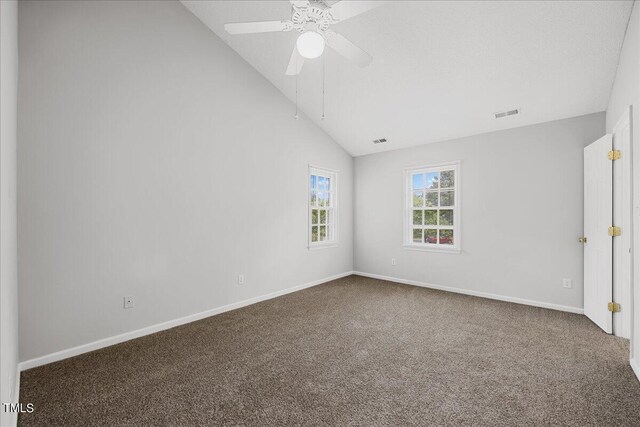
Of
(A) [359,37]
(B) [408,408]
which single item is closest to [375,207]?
(A) [359,37]

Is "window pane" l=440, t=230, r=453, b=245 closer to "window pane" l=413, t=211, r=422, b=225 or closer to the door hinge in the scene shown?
"window pane" l=413, t=211, r=422, b=225

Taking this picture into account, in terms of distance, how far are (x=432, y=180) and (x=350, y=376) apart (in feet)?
12.2

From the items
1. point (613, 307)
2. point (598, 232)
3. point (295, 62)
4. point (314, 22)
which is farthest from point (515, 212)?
point (314, 22)

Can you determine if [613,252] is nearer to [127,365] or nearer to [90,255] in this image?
[127,365]

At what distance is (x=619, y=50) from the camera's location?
8.93 feet

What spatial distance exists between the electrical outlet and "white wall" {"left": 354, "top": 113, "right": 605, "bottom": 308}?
405 cm

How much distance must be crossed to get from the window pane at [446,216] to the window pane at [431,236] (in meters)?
0.22

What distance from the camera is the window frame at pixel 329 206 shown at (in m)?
4.92

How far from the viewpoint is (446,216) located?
15.8ft

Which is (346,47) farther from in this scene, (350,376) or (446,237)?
(446,237)

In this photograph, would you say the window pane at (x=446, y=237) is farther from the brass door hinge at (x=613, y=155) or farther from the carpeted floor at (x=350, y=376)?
the brass door hinge at (x=613, y=155)

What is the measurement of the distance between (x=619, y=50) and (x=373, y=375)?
370cm

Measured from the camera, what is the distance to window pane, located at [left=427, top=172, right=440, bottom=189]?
4.93 meters

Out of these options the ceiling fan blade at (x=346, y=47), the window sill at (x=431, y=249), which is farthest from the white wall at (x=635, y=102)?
the window sill at (x=431, y=249)
